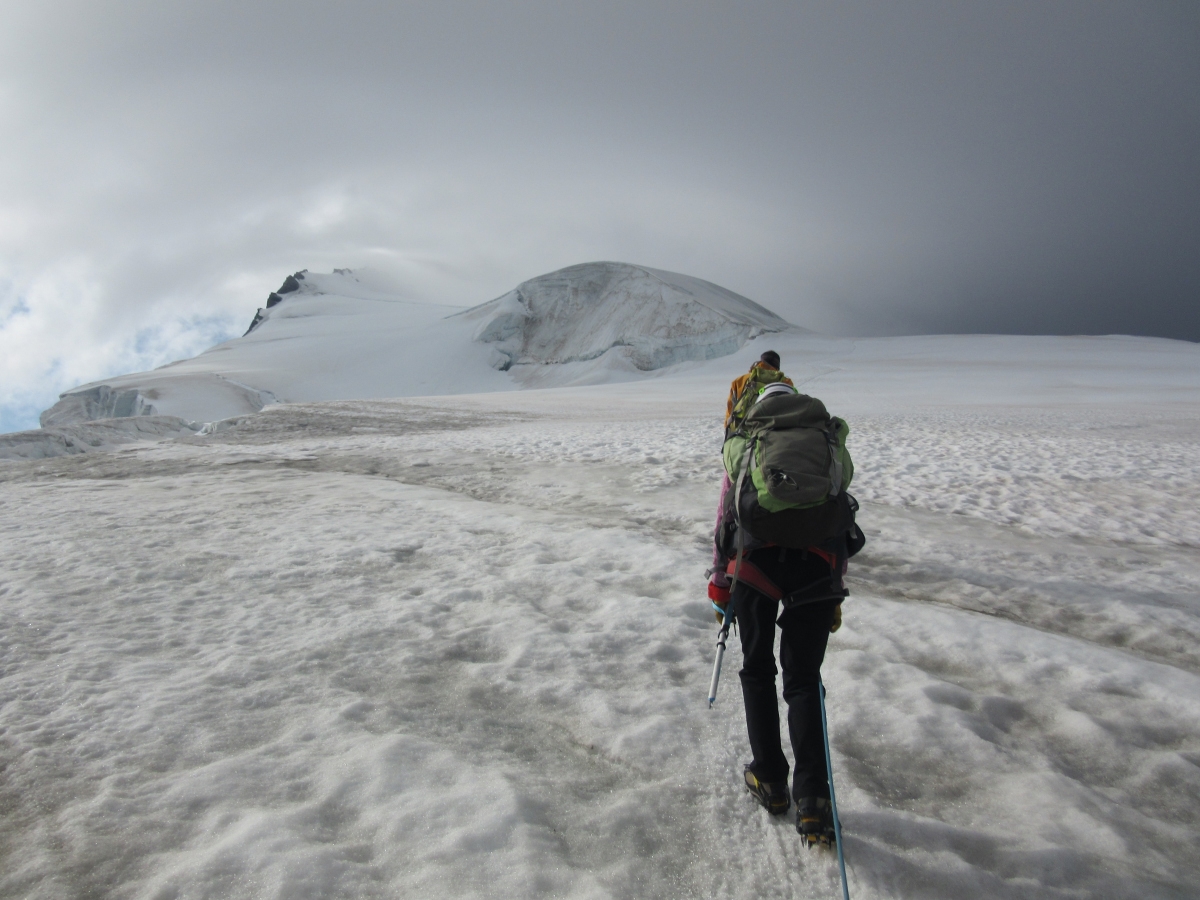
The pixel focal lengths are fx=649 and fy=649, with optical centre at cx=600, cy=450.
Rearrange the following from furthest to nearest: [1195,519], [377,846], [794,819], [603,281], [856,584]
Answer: [603,281], [1195,519], [856,584], [794,819], [377,846]

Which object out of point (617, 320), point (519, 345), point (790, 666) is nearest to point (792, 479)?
point (790, 666)

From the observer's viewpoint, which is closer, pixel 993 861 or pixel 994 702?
pixel 993 861

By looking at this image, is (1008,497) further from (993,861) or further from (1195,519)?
(993,861)

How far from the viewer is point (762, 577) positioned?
269 cm

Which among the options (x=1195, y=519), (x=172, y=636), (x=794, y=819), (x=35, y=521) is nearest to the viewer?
(x=794, y=819)

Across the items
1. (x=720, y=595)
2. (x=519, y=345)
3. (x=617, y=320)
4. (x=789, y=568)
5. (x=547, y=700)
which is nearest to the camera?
(x=789, y=568)

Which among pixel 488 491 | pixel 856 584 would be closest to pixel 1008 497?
pixel 856 584

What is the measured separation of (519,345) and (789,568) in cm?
A: 7424

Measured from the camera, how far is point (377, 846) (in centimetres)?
253

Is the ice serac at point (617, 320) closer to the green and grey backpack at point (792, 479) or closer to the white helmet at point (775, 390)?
the white helmet at point (775, 390)

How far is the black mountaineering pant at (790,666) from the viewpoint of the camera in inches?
103

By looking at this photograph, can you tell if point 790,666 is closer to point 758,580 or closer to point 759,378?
point 758,580

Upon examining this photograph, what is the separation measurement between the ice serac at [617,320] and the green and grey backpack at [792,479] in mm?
60972

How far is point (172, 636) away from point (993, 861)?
4.72 metres
